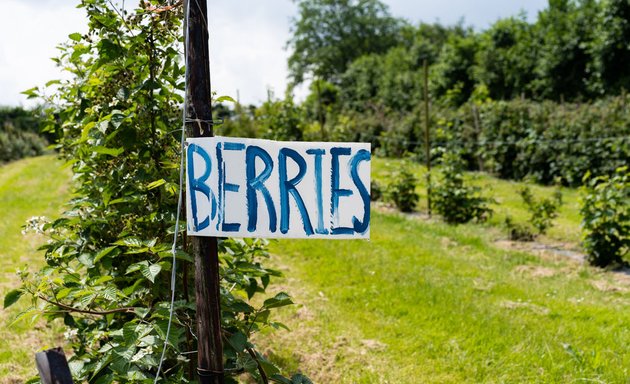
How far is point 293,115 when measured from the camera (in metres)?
11.0

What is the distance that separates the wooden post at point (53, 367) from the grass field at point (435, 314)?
197 cm

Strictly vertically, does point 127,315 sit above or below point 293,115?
below

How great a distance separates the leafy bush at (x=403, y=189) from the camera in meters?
8.77

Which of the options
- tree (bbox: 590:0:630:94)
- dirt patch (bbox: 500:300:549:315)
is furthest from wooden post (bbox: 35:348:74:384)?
tree (bbox: 590:0:630:94)

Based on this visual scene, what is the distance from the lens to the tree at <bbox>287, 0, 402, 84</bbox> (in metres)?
41.8

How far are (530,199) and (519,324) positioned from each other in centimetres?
388

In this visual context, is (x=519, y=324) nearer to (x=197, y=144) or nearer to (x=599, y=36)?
(x=197, y=144)

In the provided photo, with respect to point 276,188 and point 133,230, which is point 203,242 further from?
point 133,230

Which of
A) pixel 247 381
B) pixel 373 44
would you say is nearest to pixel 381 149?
pixel 247 381

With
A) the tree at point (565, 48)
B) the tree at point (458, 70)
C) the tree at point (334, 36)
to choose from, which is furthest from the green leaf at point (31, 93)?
the tree at point (334, 36)

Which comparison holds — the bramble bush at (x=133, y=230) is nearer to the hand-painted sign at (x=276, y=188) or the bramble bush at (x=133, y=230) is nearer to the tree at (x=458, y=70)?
the hand-painted sign at (x=276, y=188)

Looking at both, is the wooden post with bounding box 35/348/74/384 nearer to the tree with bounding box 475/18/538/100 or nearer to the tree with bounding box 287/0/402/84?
the tree with bounding box 475/18/538/100

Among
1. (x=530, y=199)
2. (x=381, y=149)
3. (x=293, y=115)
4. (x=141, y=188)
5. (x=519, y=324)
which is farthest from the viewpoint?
(x=381, y=149)

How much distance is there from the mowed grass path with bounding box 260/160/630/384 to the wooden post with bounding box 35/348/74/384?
6.69ft
